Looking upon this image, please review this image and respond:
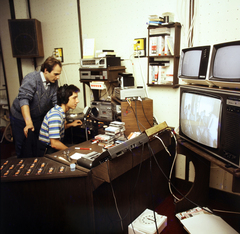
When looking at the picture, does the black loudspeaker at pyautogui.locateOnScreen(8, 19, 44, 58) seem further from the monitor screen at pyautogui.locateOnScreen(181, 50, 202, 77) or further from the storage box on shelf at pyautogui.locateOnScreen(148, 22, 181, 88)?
the monitor screen at pyautogui.locateOnScreen(181, 50, 202, 77)

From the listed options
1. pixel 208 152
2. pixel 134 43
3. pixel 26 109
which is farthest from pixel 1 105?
pixel 208 152

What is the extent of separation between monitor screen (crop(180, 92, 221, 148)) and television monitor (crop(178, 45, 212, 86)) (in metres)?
0.12

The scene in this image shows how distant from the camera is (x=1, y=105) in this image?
4.28 metres

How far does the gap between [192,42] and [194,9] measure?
12.5 inches

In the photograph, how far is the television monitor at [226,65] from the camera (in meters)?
1.20

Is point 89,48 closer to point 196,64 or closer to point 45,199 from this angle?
point 196,64

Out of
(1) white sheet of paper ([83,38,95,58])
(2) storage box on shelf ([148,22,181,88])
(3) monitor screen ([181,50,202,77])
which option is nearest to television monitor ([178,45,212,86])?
(3) monitor screen ([181,50,202,77])

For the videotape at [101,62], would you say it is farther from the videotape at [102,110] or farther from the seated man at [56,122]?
the seated man at [56,122]

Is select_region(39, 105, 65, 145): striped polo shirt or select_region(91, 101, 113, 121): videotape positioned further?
select_region(91, 101, 113, 121): videotape

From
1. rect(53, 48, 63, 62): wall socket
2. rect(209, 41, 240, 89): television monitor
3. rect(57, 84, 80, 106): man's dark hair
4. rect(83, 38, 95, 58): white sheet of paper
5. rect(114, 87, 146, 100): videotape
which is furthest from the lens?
rect(53, 48, 63, 62): wall socket

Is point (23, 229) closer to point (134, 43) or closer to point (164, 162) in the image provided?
point (164, 162)

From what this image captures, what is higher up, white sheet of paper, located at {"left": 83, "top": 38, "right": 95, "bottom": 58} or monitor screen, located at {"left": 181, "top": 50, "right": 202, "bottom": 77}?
white sheet of paper, located at {"left": 83, "top": 38, "right": 95, "bottom": 58}

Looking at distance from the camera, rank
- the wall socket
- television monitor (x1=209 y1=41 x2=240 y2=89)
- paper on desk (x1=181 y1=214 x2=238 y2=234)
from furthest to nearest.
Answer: the wall socket → paper on desk (x1=181 y1=214 x2=238 y2=234) → television monitor (x1=209 y1=41 x2=240 y2=89)

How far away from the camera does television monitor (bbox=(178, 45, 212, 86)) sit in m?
1.44
